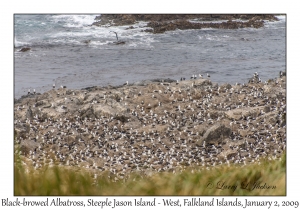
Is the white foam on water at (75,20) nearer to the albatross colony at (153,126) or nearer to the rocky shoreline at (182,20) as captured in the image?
the rocky shoreline at (182,20)

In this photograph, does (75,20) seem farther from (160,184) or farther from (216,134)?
(160,184)

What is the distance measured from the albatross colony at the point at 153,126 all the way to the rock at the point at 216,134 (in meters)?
0.03

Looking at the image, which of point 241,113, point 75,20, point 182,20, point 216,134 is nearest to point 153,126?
point 216,134

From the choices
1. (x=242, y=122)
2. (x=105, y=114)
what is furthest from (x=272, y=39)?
(x=105, y=114)

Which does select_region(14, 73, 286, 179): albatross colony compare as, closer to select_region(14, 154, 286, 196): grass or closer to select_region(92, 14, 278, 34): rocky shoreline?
select_region(92, 14, 278, 34): rocky shoreline

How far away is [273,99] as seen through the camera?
1786cm

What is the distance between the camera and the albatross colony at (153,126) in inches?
572

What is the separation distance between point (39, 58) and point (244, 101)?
26.7 ft

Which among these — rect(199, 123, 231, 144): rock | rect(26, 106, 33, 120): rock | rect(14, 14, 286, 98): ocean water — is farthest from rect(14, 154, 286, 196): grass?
rect(14, 14, 286, 98): ocean water

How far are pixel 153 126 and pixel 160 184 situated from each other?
21.9 feet

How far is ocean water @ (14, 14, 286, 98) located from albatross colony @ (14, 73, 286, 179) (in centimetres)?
51

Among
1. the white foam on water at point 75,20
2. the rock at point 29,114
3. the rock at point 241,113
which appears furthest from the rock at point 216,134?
the rock at point 29,114

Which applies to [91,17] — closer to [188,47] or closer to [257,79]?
[188,47]

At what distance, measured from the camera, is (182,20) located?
17500 millimetres
